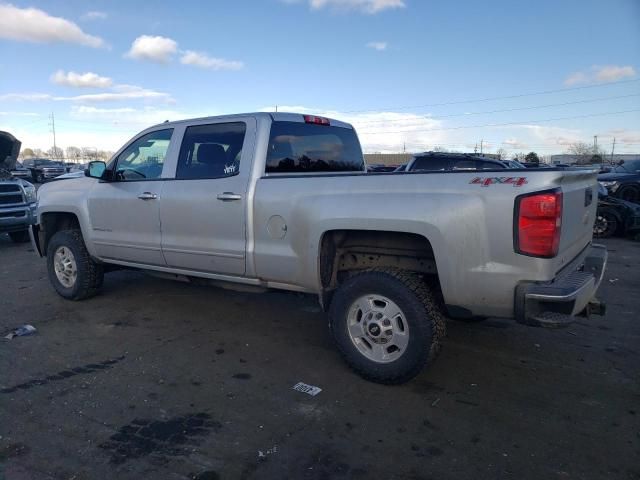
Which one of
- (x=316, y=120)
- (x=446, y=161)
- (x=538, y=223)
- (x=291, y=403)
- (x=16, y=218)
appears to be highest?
(x=316, y=120)

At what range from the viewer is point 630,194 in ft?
41.8

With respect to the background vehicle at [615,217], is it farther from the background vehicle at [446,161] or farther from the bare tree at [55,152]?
the bare tree at [55,152]

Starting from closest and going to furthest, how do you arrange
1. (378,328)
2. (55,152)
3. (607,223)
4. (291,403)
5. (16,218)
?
(291,403) < (378,328) < (16,218) < (607,223) < (55,152)

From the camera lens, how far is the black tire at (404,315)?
137 inches

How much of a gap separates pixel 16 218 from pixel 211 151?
292 inches

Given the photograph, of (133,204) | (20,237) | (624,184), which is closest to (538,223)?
(133,204)

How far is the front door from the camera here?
499 cm

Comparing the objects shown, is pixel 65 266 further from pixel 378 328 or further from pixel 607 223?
pixel 607 223

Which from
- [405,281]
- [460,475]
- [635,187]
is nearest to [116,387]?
[405,281]

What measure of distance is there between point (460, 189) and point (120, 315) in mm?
3998

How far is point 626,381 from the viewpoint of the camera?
3.82 meters

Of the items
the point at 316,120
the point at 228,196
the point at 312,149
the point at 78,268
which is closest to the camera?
the point at 228,196

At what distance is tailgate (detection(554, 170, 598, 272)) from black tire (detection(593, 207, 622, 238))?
8.59 metres

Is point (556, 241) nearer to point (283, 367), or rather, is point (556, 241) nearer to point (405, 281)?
point (405, 281)
